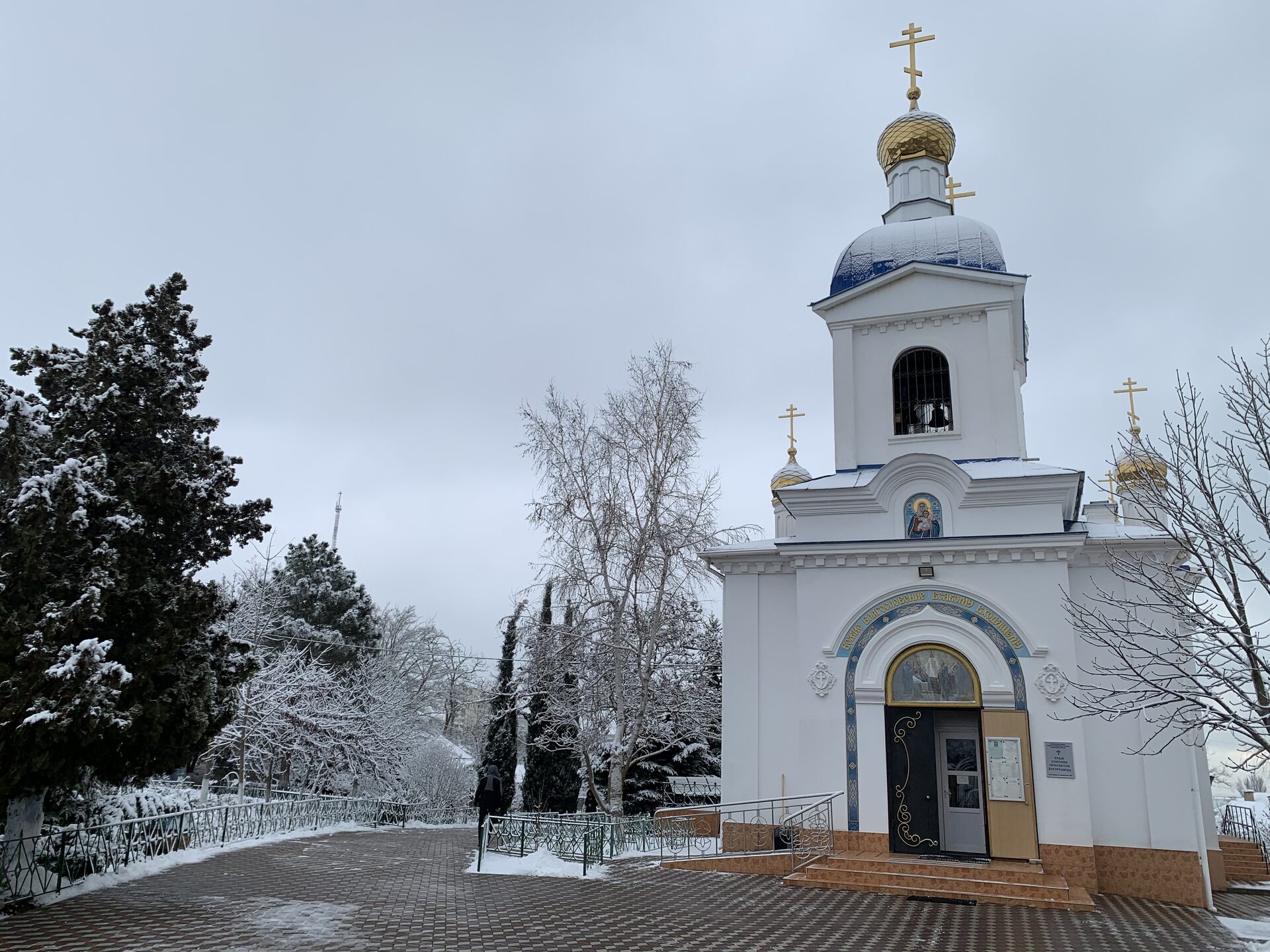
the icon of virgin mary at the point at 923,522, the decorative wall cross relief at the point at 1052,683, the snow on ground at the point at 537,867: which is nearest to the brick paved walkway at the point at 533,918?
the snow on ground at the point at 537,867

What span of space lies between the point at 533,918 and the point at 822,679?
19.7ft

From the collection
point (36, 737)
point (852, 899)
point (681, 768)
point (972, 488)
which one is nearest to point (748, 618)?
point (972, 488)

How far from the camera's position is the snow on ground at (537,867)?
11.6 metres

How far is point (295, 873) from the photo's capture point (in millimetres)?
11031

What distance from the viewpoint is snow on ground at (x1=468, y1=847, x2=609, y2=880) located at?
11625mm

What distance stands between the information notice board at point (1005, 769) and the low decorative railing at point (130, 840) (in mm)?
10906

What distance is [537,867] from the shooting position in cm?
1188

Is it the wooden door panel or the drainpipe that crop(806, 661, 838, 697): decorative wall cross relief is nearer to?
the wooden door panel

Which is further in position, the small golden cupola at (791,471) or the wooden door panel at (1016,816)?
the small golden cupola at (791,471)

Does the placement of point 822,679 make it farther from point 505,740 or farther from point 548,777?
point 505,740

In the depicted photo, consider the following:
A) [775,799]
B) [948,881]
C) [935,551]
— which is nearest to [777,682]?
[775,799]

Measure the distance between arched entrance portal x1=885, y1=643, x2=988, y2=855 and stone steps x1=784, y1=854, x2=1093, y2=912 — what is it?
3.40 feet

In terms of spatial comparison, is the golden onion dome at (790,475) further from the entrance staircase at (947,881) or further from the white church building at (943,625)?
the entrance staircase at (947,881)

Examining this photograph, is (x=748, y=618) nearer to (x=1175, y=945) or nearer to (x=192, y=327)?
(x=1175, y=945)
